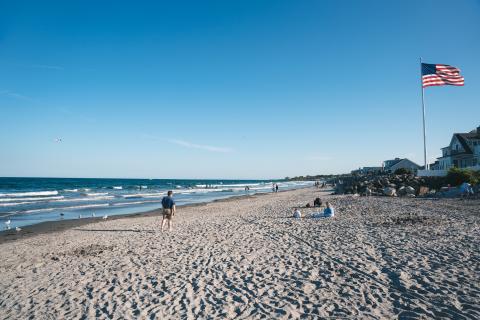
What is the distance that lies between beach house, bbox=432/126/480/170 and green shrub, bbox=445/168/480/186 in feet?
38.2

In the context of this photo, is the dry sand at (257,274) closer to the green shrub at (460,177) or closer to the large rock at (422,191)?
the large rock at (422,191)

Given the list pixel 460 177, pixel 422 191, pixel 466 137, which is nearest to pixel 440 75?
pixel 422 191

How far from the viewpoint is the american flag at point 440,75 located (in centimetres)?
2255

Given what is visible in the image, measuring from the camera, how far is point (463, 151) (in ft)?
131

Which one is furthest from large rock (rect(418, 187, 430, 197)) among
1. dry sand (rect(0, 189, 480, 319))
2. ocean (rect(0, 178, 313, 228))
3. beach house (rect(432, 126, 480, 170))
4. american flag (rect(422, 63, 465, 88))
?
ocean (rect(0, 178, 313, 228))

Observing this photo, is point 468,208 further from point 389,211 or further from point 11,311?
point 11,311

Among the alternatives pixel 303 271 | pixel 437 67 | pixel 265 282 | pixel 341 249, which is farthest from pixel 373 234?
pixel 437 67

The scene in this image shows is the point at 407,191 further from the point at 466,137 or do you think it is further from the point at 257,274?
the point at 257,274

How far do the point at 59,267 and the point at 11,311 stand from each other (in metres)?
2.96

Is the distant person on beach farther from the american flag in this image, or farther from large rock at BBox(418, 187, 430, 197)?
the american flag

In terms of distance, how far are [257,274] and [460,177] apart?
1090 inches

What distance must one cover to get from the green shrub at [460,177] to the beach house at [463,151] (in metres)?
11.6

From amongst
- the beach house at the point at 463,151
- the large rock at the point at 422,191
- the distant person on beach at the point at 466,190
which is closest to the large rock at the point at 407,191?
the large rock at the point at 422,191

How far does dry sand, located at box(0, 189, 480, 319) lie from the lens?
562 cm
